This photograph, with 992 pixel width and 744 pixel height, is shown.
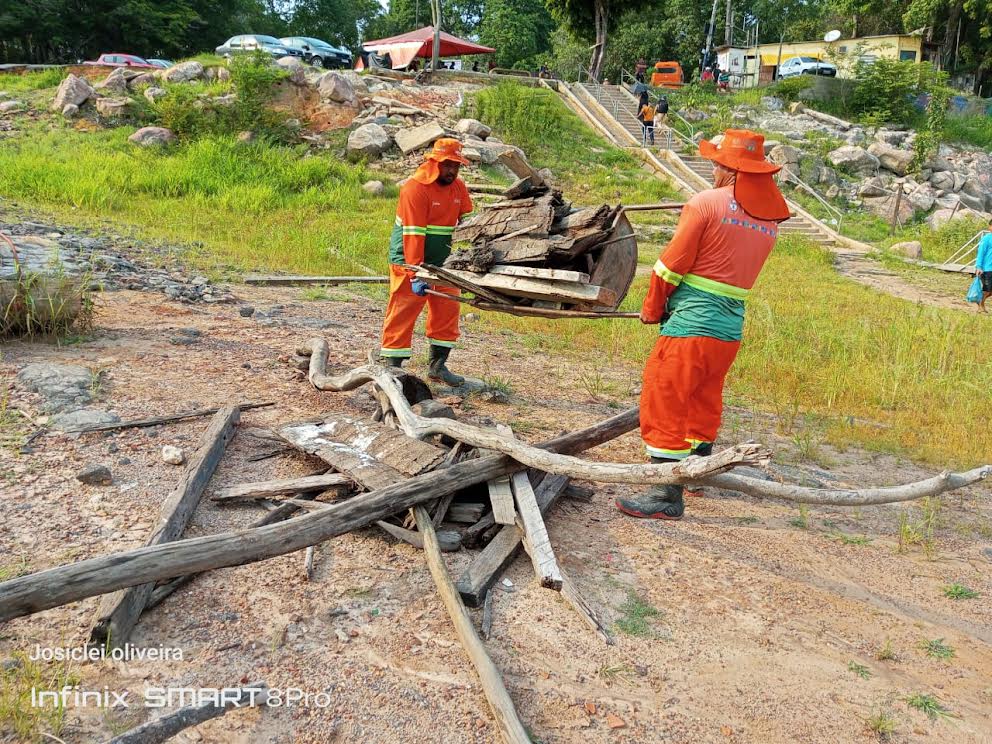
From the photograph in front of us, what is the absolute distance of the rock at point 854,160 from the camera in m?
23.9

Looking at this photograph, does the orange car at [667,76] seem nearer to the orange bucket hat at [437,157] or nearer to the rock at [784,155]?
the rock at [784,155]

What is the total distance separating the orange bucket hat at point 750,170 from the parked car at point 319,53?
27.5 m

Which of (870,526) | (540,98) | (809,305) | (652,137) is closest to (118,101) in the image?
(540,98)

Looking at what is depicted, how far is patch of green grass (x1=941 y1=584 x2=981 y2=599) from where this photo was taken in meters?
3.55

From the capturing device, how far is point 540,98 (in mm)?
24219

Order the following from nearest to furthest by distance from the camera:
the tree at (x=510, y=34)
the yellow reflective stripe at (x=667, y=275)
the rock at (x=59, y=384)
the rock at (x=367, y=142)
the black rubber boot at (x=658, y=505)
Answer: the yellow reflective stripe at (x=667, y=275)
the black rubber boot at (x=658, y=505)
the rock at (x=59, y=384)
the rock at (x=367, y=142)
the tree at (x=510, y=34)

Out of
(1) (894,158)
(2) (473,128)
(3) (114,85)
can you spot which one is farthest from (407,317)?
(1) (894,158)

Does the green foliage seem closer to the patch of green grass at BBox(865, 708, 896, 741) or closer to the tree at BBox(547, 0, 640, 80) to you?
the tree at BBox(547, 0, 640, 80)

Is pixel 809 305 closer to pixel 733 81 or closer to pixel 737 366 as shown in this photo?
pixel 737 366

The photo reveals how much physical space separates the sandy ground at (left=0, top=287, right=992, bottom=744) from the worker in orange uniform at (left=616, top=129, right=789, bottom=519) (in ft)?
1.62

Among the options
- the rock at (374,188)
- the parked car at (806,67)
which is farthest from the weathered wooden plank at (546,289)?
the parked car at (806,67)

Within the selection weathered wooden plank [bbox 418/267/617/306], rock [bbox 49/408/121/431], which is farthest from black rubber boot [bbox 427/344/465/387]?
rock [bbox 49/408/121/431]

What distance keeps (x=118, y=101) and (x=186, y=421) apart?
1740 centimetres

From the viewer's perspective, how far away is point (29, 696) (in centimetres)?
245
